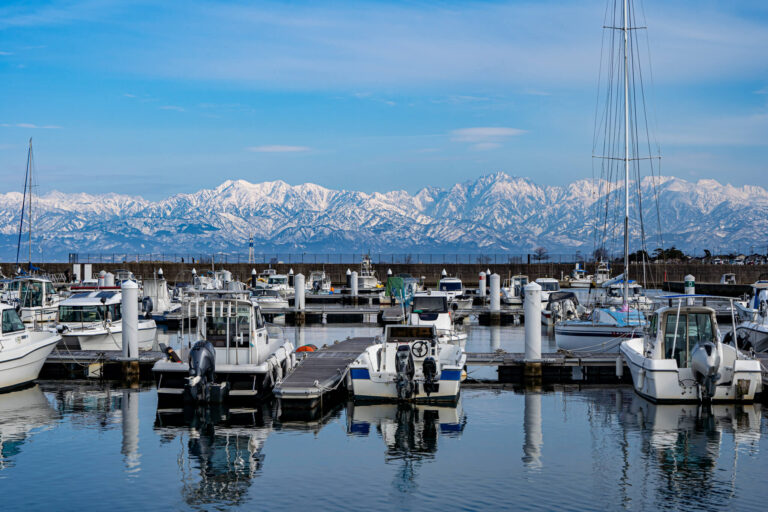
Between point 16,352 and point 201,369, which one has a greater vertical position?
point 16,352

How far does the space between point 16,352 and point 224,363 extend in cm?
653

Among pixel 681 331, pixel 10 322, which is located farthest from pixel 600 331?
pixel 10 322

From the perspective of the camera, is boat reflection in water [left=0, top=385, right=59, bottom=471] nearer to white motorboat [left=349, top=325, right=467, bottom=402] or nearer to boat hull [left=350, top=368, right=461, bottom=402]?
boat hull [left=350, top=368, right=461, bottom=402]

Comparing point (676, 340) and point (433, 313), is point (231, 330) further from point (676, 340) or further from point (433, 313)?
point (433, 313)

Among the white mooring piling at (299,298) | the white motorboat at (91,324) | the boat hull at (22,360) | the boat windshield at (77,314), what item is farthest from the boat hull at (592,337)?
the white mooring piling at (299,298)

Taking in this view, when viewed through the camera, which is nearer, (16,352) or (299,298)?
(16,352)

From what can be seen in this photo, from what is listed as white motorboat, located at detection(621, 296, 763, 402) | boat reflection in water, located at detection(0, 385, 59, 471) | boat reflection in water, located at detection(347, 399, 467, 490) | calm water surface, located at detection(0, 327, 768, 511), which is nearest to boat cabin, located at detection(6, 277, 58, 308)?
boat reflection in water, located at detection(0, 385, 59, 471)

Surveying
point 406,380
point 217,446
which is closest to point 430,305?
point 406,380

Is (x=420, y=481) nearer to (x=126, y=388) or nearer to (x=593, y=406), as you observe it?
(x=593, y=406)

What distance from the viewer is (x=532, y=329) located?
29516 millimetres

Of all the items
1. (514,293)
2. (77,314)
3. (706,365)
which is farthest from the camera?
(514,293)

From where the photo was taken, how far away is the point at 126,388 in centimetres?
2884

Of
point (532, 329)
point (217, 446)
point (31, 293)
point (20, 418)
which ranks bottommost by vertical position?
point (217, 446)

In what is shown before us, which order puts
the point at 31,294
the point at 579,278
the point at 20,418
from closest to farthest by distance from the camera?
the point at 20,418 → the point at 31,294 → the point at 579,278
